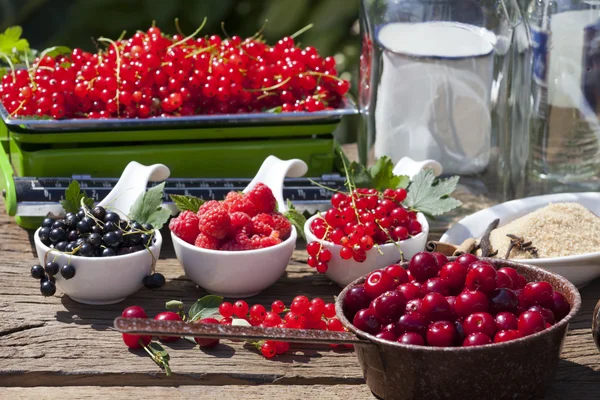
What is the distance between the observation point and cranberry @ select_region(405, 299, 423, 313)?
95 centimetres

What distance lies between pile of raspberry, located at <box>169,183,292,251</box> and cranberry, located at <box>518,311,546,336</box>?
16.4 inches

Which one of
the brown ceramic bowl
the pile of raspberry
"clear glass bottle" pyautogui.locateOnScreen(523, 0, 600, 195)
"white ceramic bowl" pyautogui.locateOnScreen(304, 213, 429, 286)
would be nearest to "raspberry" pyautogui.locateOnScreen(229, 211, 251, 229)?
the pile of raspberry

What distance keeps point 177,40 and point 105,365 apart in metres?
0.79

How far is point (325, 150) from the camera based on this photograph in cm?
159

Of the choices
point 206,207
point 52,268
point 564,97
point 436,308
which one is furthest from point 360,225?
point 564,97

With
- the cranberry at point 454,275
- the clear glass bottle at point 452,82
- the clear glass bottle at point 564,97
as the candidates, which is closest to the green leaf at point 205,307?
the cranberry at point 454,275

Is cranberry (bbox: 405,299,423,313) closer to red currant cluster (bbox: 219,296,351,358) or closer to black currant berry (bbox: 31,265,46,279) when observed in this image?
red currant cluster (bbox: 219,296,351,358)

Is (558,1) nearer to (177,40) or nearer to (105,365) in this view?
(177,40)

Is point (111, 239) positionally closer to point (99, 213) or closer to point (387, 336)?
point (99, 213)

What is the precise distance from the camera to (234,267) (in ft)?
4.01

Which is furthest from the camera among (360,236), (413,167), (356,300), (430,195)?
(413,167)

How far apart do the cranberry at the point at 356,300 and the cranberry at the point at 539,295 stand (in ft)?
0.58

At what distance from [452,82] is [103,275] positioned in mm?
721

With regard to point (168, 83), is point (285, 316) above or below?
below
